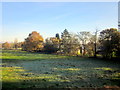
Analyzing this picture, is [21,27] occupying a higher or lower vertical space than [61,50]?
higher

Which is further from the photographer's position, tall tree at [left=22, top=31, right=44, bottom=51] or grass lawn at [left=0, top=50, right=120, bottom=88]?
tall tree at [left=22, top=31, right=44, bottom=51]

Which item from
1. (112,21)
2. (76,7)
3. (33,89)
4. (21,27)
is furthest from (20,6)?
(112,21)

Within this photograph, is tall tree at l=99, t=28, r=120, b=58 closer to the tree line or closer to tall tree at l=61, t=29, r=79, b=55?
the tree line

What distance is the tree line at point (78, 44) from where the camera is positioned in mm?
8336

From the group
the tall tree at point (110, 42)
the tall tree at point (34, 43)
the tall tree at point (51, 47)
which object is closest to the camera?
the tall tree at point (110, 42)

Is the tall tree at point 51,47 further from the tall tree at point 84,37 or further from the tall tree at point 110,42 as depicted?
the tall tree at point 110,42

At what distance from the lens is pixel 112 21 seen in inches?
238

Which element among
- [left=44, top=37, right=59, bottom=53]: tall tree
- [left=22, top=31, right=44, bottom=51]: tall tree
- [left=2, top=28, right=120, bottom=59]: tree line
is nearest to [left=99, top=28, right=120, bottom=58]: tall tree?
[left=2, top=28, right=120, bottom=59]: tree line

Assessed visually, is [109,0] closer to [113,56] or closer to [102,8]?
[102,8]

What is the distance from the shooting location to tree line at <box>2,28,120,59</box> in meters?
8.34

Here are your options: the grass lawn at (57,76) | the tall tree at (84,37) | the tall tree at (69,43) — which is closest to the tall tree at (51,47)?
the tall tree at (69,43)

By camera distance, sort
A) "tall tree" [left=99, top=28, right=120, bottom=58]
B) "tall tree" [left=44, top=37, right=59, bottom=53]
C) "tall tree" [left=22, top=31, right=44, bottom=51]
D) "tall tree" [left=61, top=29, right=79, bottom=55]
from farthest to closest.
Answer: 1. "tall tree" [left=44, top=37, right=59, bottom=53]
2. "tall tree" [left=22, top=31, right=44, bottom=51]
3. "tall tree" [left=61, top=29, right=79, bottom=55]
4. "tall tree" [left=99, top=28, right=120, bottom=58]

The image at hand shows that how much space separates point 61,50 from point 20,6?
A: 8498 millimetres

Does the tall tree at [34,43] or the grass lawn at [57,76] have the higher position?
the tall tree at [34,43]
